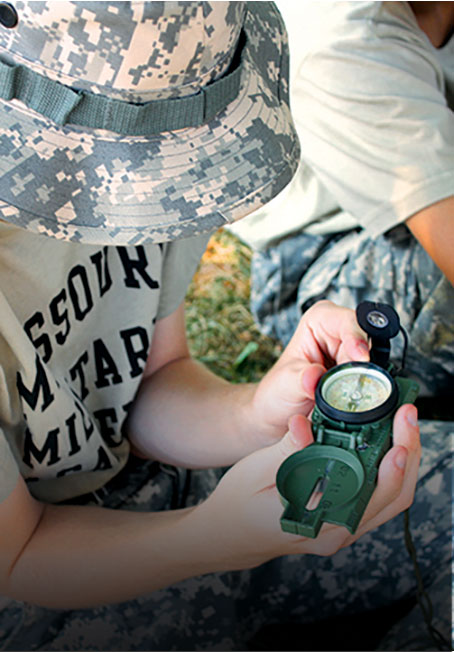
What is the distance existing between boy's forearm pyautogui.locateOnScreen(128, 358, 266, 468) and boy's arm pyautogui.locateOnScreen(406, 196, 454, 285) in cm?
53

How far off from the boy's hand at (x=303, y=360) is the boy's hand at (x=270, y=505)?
20 centimetres

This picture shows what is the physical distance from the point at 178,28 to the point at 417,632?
1284 mm

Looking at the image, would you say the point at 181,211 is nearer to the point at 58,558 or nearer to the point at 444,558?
the point at 58,558

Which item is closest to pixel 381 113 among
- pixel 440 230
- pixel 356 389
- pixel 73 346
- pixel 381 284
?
pixel 440 230

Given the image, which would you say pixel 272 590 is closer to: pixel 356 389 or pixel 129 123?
pixel 356 389

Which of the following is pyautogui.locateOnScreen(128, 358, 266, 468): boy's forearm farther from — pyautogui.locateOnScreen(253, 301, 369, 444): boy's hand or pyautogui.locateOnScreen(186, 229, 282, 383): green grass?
pyautogui.locateOnScreen(186, 229, 282, 383): green grass

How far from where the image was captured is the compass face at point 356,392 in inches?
44.8

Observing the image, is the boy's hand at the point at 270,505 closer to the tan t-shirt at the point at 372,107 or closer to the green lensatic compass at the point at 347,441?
the green lensatic compass at the point at 347,441

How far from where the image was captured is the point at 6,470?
1.15 m

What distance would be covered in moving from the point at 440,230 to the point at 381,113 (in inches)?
12.0

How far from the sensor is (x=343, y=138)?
177cm

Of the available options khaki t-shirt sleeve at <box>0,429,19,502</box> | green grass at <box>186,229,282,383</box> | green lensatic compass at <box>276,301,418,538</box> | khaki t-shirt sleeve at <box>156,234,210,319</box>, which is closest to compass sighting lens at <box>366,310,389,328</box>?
green lensatic compass at <box>276,301,418,538</box>

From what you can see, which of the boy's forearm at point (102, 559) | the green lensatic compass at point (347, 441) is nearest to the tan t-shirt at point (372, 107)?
the green lensatic compass at point (347, 441)

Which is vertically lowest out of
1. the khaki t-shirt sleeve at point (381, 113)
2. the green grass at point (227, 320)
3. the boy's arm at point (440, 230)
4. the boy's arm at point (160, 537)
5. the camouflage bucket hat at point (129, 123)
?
the green grass at point (227, 320)
